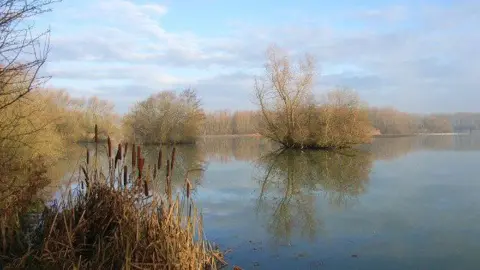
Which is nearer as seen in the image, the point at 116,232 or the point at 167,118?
the point at 116,232

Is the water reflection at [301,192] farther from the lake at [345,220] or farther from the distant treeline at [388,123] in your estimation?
the distant treeline at [388,123]

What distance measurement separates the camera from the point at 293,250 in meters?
6.46

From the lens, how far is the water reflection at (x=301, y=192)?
8.12 metres

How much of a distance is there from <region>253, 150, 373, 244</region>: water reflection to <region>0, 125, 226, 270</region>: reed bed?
3.06 meters

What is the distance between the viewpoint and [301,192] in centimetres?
1188

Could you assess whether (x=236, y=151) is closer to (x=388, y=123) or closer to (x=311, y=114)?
(x=311, y=114)

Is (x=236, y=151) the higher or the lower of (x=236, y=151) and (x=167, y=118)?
the lower

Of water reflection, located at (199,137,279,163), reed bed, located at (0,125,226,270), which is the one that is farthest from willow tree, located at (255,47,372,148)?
reed bed, located at (0,125,226,270)

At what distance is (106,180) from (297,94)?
26.7 metres

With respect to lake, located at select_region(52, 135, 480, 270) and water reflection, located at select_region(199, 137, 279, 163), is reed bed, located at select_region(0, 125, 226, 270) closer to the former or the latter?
lake, located at select_region(52, 135, 480, 270)

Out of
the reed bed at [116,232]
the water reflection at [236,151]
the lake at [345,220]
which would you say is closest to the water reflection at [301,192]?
the lake at [345,220]

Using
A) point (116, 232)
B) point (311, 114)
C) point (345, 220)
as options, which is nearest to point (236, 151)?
point (311, 114)

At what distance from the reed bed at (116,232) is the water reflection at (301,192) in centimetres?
306

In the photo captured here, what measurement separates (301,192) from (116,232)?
8.20 metres
